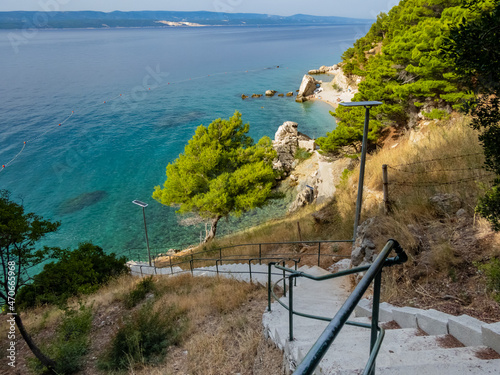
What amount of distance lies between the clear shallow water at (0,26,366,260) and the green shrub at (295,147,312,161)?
8207 mm

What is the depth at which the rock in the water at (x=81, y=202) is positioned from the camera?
108 ft

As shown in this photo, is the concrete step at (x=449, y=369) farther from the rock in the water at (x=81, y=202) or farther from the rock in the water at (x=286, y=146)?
the rock in the water at (x=81, y=202)

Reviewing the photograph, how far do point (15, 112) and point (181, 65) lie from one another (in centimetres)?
5767

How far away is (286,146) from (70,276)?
27.5 metres

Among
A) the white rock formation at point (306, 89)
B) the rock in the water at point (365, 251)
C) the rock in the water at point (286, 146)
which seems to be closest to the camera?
the rock in the water at point (365, 251)

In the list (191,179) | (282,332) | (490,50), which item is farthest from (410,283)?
(191,179)

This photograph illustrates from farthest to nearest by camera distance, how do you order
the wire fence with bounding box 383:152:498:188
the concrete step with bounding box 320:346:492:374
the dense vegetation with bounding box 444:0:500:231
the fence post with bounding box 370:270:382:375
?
the wire fence with bounding box 383:152:498:188
the dense vegetation with bounding box 444:0:500:231
the concrete step with bounding box 320:346:492:374
the fence post with bounding box 370:270:382:375

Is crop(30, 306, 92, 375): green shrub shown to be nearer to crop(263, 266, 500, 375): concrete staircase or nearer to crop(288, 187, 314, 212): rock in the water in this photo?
crop(263, 266, 500, 375): concrete staircase

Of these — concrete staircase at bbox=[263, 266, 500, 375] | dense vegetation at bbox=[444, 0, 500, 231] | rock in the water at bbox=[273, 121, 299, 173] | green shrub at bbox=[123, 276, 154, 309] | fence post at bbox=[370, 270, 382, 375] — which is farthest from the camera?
rock in the water at bbox=[273, 121, 299, 173]

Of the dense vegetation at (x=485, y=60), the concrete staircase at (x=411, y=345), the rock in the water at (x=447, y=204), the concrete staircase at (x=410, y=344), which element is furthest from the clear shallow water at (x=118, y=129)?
the dense vegetation at (x=485, y=60)

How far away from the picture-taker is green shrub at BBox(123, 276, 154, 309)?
1126cm

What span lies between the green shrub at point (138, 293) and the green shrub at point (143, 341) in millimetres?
2926

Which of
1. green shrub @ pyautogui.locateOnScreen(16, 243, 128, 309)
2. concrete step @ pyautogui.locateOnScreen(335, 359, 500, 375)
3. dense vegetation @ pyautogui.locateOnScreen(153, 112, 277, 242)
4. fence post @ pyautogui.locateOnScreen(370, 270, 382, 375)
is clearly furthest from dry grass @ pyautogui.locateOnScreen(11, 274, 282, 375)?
dense vegetation @ pyautogui.locateOnScreen(153, 112, 277, 242)

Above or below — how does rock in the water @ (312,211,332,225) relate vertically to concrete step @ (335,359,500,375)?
below
